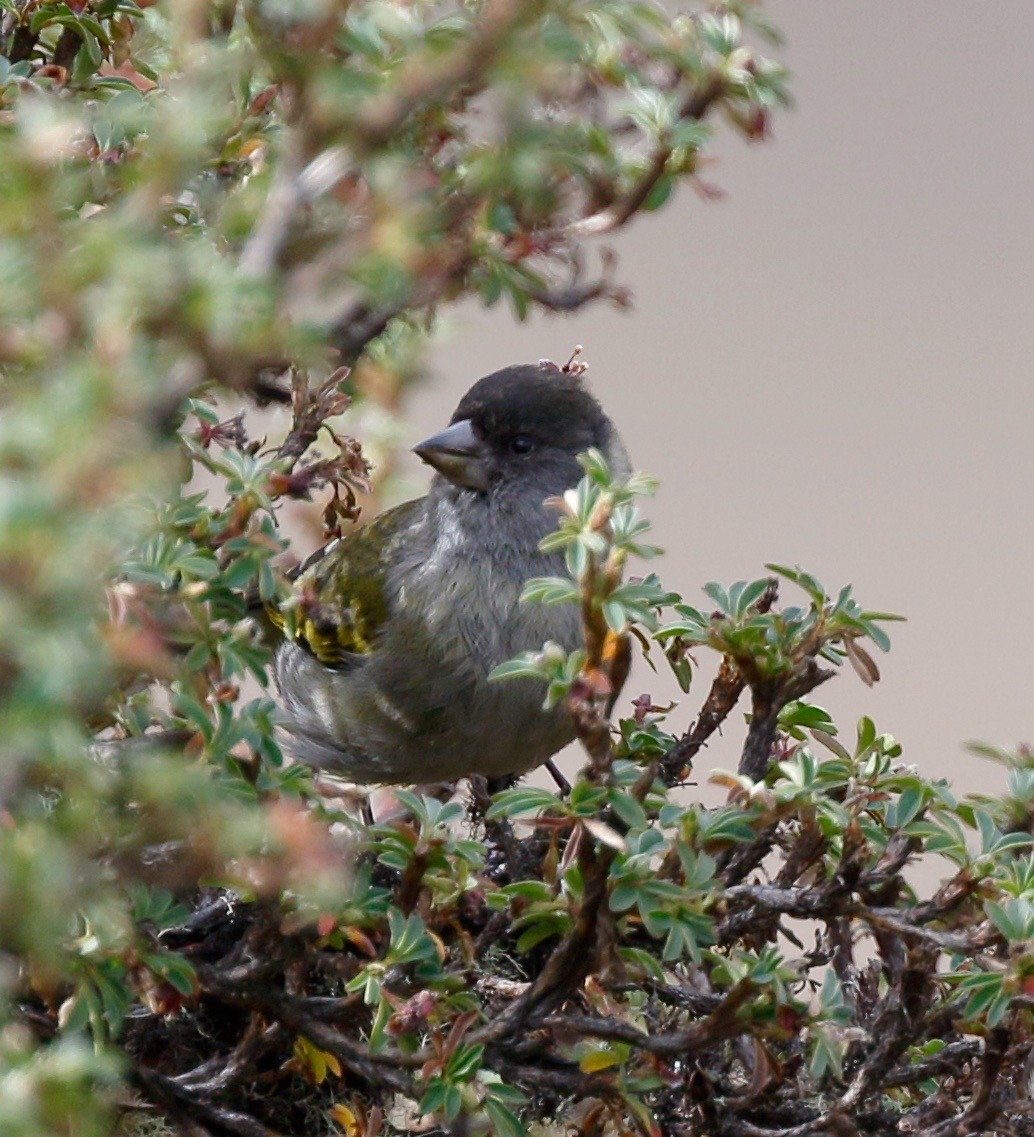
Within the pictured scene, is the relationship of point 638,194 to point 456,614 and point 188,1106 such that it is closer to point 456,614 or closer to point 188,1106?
point 188,1106

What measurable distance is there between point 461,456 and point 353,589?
0.32 meters

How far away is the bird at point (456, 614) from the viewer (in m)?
2.40

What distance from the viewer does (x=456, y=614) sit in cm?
247

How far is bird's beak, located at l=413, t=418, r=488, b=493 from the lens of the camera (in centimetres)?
254

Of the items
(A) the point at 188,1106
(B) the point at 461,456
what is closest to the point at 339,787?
(A) the point at 188,1106

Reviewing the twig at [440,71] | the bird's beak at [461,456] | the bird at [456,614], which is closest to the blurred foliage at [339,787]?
the twig at [440,71]

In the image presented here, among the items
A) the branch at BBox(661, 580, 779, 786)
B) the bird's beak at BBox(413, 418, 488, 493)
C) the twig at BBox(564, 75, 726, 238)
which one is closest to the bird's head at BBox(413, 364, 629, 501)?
the bird's beak at BBox(413, 418, 488, 493)

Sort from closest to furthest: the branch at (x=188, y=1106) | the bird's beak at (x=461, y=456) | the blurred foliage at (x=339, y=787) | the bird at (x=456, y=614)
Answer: the blurred foliage at (x=339, y=787) < the branch at (x=188, y=1106) < the bird at (x=456, y=614) < the bird's beak at (x=461, y=456)

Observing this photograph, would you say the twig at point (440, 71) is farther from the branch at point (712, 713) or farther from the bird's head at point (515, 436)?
the bird's head at point (515, 436)

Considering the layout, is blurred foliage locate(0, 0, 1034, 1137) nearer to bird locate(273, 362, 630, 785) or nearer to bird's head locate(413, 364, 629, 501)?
bird locate(273, 362, 630, 785)

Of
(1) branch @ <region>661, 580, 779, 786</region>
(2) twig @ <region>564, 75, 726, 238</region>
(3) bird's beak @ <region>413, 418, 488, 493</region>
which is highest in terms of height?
(2) twig @ <region>564, 75, 726, 238</region>

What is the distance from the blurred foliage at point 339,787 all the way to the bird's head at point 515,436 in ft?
2.79

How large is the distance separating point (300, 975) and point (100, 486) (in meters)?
0.79

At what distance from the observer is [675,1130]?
1431mm
